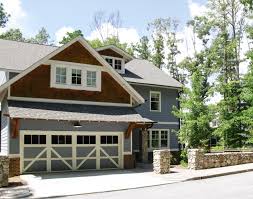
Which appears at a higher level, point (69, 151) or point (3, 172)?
point (69, 151)

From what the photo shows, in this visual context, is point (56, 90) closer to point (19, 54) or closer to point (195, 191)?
point (19, 54)

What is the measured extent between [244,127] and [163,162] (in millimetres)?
19278

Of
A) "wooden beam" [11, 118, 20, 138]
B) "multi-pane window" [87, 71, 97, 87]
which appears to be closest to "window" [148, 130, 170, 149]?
"multi-pane window" [87, 71, 97, 87]

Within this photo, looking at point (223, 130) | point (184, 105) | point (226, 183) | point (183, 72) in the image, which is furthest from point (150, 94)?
point (183, 72)

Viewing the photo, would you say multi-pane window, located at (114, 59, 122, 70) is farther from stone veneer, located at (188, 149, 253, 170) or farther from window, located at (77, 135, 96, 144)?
stone veneer, located at (188, 149, 253, 170)

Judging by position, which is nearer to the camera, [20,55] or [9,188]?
[9,188]

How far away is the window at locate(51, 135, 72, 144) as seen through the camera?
2275 centimetres

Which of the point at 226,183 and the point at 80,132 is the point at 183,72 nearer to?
the point at 80,132

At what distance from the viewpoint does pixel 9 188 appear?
663 inches

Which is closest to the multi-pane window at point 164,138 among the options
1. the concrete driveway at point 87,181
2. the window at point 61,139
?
the concrete driveway at point 87,181

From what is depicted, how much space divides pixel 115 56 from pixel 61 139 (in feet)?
35.0

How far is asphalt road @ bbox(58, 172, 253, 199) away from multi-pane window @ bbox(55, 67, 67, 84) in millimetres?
9581

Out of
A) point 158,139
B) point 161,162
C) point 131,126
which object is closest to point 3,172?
point 161,162

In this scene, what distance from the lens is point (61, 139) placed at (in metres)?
23.0
